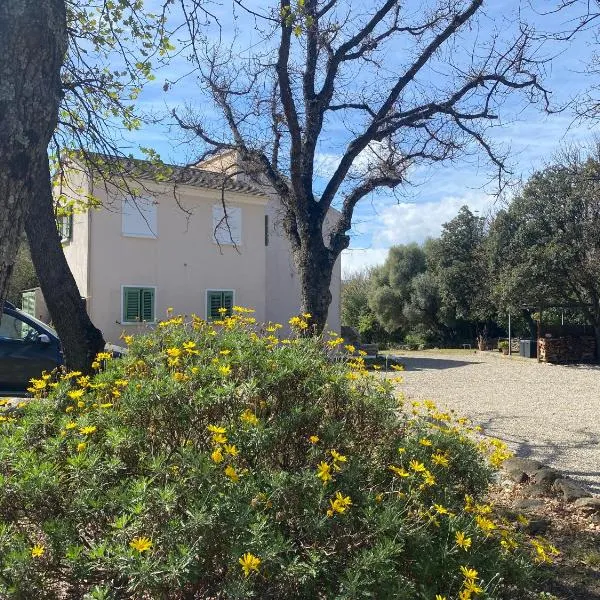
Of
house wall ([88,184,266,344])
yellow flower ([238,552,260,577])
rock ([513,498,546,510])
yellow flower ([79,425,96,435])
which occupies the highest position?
house wall ([88,184,266,344])

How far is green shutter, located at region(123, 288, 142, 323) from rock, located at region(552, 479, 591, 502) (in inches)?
542

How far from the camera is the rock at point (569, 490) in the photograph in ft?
16.9

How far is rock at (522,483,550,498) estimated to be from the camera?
5.32 m

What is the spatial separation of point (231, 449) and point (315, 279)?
179 inches

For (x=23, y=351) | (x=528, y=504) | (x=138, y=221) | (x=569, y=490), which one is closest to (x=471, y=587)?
(x=528, y=504)

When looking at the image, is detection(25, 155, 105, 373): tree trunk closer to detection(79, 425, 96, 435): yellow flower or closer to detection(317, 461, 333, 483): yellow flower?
detection(79, 425, 96, 435): yellow flower

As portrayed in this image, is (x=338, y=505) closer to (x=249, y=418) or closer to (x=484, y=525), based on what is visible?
(x=249, y=418)

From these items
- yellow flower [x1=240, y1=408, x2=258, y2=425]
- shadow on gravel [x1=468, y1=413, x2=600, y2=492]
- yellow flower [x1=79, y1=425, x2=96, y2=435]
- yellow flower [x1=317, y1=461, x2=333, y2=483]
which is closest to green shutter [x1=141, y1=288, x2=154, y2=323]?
shadow on gravel [x1=468, y1=413, x2=600, y2=492]

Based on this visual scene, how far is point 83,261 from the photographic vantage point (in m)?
16.9

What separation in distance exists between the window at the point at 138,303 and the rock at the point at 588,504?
45.5 feet

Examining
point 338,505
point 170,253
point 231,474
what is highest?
point 170,253

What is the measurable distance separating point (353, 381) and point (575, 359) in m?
20.6

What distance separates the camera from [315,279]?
6.70 meters

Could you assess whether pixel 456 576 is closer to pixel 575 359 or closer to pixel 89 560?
pixel 89 560
